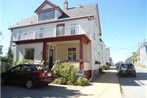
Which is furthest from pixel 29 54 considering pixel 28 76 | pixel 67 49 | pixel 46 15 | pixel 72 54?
pixel 28 76

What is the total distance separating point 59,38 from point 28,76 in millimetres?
7456

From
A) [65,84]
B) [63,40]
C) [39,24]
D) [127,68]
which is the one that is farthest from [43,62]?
[127,68]

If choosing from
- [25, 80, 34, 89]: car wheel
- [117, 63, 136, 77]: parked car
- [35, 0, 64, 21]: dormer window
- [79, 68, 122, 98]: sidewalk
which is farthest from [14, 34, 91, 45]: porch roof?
[25, 80, 34, 89]: car wheel

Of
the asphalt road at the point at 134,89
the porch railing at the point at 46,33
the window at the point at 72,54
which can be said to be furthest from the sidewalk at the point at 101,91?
the porch railing at the point at 46,33

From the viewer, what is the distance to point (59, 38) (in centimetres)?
1948

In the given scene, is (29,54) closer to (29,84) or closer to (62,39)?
(62,39)

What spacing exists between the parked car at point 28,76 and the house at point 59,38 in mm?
5520

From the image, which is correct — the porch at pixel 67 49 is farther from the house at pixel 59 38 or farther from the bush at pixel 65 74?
the bush at pixel 65 74

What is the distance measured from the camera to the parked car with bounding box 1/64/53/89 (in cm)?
1264

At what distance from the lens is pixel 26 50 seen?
73.6 feet

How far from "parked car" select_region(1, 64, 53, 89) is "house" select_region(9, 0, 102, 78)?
5520 mm

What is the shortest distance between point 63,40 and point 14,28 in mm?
11706

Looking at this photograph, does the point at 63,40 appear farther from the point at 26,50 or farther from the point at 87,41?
the point at 26,50

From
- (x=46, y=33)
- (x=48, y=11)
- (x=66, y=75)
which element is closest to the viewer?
(x=66, y=75)
